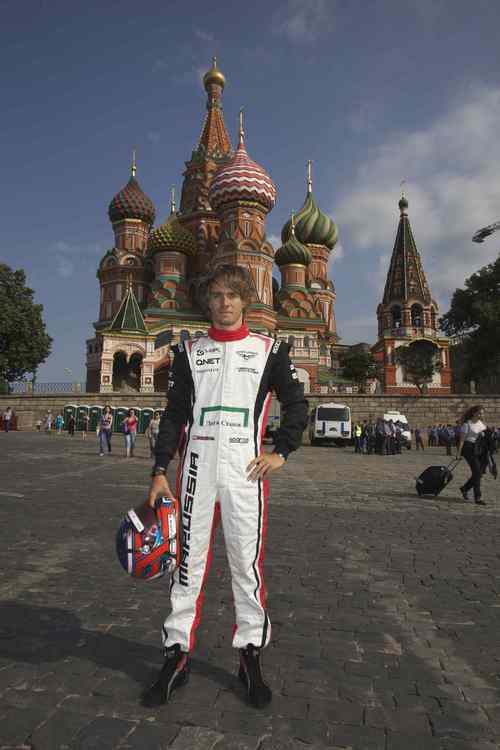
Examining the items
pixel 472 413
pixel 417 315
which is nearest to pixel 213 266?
pixel 417 315

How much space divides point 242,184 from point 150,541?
146 feet

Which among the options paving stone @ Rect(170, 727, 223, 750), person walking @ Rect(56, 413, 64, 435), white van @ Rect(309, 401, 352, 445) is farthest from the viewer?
person walking @ Rect(56, 413, 64, 435)

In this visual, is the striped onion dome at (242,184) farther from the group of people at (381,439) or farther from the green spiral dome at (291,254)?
the group of people at (381,439)

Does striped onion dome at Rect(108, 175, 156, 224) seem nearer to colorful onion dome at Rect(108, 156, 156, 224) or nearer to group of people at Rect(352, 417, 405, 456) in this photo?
colorful onion dome at Rect(108, 156, 156, 224)

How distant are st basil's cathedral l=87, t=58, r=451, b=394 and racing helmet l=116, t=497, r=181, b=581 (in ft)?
114

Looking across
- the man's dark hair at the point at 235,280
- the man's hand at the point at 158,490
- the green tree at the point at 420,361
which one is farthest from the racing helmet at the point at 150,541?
the green tree at the point at 420,361

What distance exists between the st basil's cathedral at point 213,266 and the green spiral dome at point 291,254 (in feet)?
0.32

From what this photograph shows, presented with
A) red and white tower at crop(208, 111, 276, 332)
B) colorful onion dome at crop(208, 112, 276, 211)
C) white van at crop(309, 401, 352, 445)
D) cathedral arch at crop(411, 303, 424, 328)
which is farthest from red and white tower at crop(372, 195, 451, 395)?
white van at crop(309, 401, 352, 445)

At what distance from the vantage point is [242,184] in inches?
1719

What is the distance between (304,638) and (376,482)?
8670 mm

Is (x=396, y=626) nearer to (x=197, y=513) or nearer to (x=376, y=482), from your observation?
(x=197, y=513)

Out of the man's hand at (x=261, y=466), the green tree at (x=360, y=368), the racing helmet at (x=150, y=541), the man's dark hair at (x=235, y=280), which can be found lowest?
the racing helmet at (x=150, y=541)

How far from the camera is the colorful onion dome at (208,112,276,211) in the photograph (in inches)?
1722

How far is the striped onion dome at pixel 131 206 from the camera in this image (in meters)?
49.7
